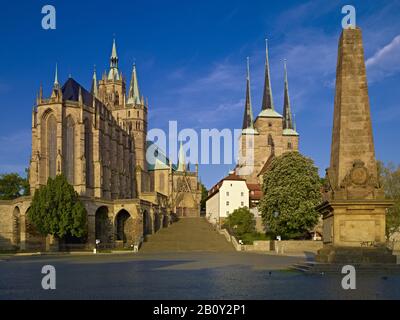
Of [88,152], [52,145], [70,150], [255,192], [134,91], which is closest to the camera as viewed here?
[52,145]

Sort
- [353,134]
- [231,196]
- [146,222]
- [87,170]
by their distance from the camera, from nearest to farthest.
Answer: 1. [353,134]
2. [146,222]
3. [87,170]
4. [231,196]

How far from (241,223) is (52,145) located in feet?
101

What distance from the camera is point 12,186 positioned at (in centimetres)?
9519

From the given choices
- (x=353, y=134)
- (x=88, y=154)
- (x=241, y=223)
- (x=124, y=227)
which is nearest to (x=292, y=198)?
(x=241, y=223)

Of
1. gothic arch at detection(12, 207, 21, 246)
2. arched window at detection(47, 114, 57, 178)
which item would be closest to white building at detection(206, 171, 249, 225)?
arched window at detection(47, 114, 57, 178)

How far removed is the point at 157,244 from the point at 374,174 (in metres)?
50.5

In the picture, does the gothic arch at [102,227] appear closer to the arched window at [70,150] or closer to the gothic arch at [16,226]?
the arched window at [70,150]

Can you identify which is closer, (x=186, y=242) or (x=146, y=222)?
(x=186, y=242)

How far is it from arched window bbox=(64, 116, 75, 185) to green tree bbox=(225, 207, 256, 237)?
25.2m

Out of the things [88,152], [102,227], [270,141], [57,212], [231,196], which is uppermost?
[270,141]

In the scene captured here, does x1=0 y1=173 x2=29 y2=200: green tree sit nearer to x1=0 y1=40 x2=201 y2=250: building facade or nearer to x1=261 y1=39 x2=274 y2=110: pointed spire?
x1=0 y1=40 x2=201 y2=250: building facade

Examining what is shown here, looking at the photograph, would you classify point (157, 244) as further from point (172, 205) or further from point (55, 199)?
point (172, 205)

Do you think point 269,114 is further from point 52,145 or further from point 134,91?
point 52,145

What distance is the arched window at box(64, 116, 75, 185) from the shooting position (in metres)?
82.8
